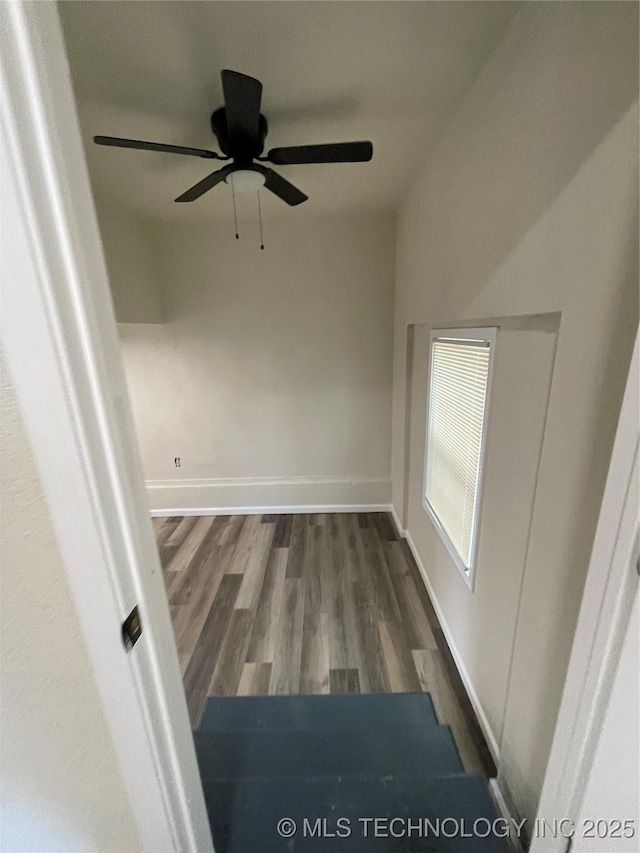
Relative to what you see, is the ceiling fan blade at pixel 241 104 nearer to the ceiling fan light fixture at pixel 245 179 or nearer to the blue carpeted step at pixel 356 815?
the ceiling fan light fixture at pixel 245 179

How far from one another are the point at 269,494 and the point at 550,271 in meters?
3.25

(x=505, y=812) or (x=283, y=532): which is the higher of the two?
(x=505, y=812)

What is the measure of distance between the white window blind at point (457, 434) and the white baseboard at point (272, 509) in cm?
132

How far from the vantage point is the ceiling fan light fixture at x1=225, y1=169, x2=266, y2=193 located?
182 cm

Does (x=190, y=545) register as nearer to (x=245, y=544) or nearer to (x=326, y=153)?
(x=245, y=544)

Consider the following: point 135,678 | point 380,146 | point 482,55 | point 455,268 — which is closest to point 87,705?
point 135,678

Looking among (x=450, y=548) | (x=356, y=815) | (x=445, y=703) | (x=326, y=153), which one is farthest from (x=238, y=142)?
(x=445, y=703)

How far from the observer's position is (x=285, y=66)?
144 centimetres

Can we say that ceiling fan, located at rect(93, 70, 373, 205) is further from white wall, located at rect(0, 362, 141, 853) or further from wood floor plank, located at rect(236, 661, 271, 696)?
wood floor plank, located at rect(236, 661, 271, 696)

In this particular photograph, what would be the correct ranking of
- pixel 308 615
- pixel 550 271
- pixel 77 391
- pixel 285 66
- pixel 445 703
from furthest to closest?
pixel 308 615 → pixel 445 703 → pixel 285 66 → pixel 550 271 → pixel 77 391

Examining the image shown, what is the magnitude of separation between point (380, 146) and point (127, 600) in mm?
2430

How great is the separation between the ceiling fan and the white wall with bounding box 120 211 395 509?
1363mm

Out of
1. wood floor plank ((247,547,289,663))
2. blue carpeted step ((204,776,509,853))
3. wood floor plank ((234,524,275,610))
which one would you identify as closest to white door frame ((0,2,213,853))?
blue carpeted step ((204,776,509,853))

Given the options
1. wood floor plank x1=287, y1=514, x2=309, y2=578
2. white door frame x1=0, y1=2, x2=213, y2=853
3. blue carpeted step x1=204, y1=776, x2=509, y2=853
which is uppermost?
white door frame x1=0, y1=2, x2=213, y2=853
